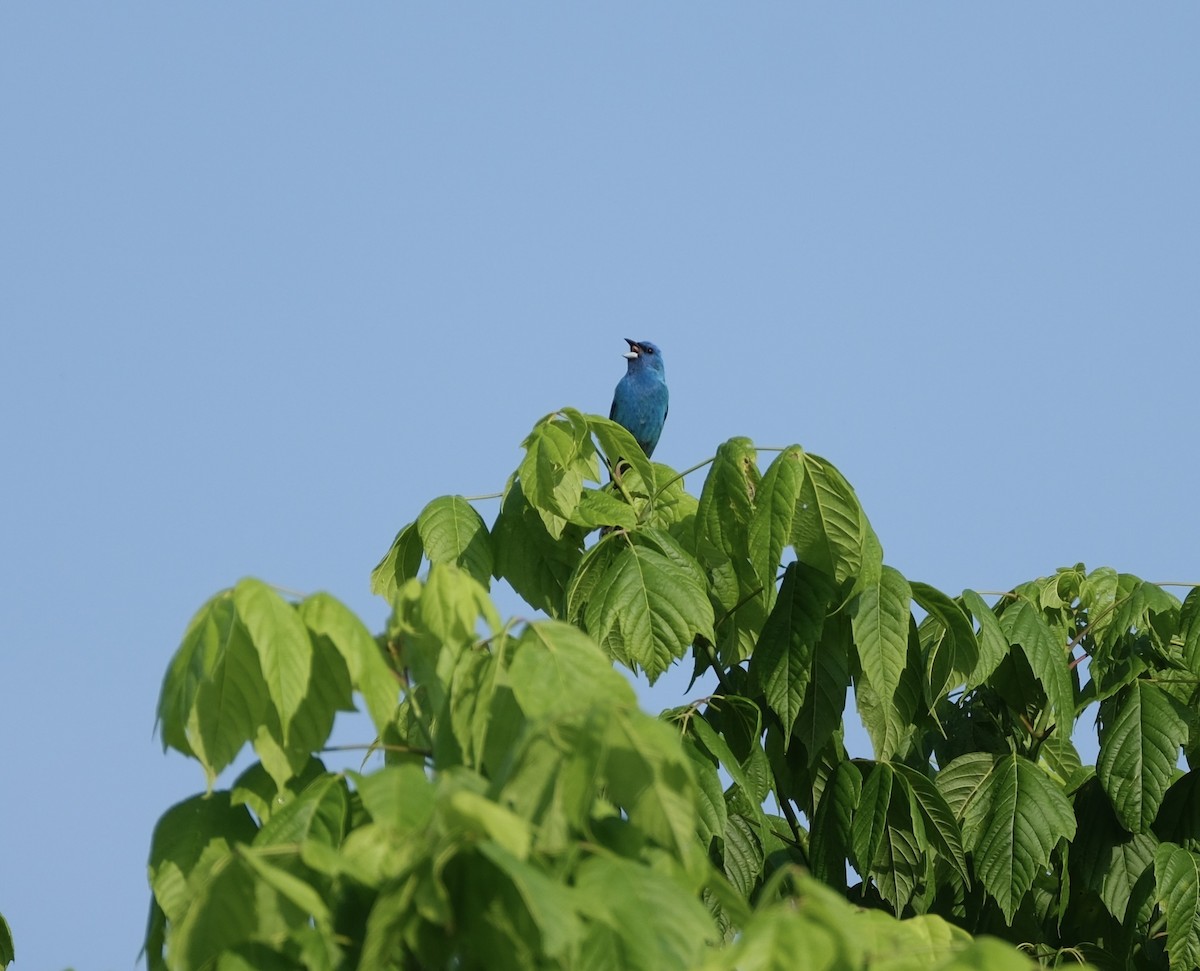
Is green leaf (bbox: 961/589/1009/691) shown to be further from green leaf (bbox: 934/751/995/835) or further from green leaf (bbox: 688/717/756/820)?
green leaf (bbox: 688/717/756/820)

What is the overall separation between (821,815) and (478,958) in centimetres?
236

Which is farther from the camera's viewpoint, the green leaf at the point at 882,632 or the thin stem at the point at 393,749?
the green leaf at the point at 882,632

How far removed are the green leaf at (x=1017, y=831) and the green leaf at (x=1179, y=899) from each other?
0.25 metres

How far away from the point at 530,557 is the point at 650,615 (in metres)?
0.65

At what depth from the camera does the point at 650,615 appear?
3.60 m

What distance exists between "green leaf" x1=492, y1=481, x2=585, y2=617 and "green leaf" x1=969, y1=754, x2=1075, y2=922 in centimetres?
133

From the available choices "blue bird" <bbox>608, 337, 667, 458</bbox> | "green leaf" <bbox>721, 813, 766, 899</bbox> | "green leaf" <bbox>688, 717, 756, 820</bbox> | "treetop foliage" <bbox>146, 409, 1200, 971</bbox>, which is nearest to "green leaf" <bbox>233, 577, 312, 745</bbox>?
"treetop foliage" <bbox>146, 409, 1200, 971</bbox>

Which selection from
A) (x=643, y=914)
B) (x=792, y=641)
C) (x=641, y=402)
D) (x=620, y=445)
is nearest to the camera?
(x=643, y=914)

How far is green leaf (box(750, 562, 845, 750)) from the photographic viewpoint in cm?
384

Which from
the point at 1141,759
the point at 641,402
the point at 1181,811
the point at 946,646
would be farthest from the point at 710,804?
the point at 641,402

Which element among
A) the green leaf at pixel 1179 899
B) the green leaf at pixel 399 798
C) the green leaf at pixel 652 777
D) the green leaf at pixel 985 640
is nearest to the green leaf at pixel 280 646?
the green leaf at pixel 399 798

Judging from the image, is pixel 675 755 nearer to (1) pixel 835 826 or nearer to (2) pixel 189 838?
(2) pixel 189 838

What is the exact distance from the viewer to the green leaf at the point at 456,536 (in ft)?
13.2

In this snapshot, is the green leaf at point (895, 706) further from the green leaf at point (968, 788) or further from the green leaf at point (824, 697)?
the green leaf at point (968, 788)
